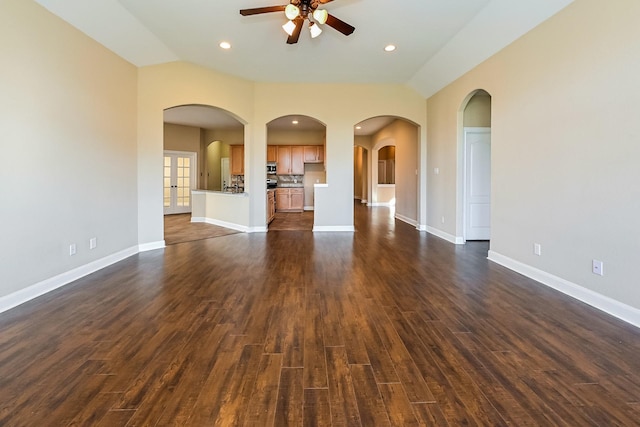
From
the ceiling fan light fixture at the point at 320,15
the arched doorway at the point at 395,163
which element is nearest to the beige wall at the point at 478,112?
the arched doorway at the point at 395,163

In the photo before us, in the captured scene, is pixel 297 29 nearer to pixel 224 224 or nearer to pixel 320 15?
pixel 320 15

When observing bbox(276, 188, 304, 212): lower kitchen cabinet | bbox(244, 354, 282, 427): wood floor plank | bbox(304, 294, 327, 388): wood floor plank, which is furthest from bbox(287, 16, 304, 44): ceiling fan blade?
bbox(276, 188, 304, 212): lower kitchen cabinet

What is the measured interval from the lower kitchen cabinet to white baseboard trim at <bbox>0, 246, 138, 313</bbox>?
6897mm

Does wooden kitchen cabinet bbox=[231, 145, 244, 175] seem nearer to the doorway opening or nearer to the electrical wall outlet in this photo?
the doorway opening

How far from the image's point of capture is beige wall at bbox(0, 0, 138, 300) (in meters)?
2.78

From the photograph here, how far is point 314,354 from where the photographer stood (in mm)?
2008

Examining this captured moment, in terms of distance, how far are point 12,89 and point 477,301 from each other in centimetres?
437

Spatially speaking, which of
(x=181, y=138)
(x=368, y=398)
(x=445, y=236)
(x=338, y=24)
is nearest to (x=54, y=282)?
(x=368, y=398)

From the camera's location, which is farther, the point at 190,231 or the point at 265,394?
the point at 190,231

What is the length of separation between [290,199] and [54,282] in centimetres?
836

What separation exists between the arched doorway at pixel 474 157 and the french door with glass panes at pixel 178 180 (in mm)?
8627

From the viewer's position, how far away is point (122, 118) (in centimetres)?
455

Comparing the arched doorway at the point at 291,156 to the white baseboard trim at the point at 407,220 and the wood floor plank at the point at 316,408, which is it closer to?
the white baseboard trim at the point at 407,220

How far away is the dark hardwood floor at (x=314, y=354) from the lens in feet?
4.92
